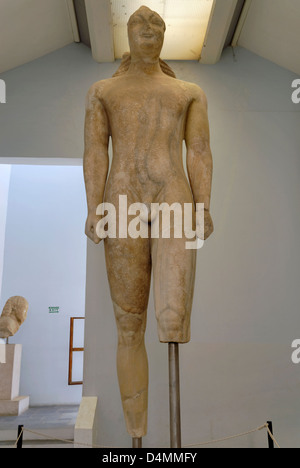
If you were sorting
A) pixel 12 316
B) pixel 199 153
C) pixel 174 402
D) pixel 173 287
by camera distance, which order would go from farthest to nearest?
pixel 12 316 < pixel 199 153 < pixel 173 287 < pixel 174 402

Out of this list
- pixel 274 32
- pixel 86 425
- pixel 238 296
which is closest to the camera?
pixel 86 425

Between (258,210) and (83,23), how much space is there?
10.6ft

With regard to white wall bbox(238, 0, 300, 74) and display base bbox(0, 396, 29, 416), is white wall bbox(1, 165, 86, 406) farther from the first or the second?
white wall bbox(238, 0, 300, 74)

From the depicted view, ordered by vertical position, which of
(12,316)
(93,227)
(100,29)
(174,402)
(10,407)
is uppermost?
(100,29)

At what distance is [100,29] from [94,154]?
2.76 m

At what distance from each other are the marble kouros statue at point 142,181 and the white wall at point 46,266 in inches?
267

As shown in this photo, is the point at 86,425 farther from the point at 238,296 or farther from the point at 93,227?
the point at 93,227

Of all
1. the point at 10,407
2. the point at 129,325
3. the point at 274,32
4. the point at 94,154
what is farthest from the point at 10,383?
the point at 274,32

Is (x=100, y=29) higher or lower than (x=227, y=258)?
higher

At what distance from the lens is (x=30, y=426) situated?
17.7ft

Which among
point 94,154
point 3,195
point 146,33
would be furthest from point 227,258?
point 3,195

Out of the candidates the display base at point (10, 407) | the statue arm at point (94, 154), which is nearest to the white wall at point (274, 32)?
the statue arm at point (94, 154)

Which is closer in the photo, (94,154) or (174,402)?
(174,402)

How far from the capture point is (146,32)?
3.13 metres
